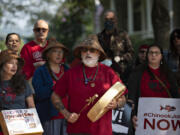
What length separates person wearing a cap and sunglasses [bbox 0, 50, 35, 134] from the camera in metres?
4.57

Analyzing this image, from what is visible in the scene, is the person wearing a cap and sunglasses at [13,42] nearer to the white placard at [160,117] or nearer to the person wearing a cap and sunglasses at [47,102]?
the person wearing a cap and sunglasses at [47,102]

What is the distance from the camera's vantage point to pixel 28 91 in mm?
4801

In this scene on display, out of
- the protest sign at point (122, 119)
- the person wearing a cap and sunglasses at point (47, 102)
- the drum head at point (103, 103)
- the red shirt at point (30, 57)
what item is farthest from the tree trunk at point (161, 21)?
the drum head at point (103, 103)

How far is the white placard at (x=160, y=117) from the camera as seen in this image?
4.90 meters

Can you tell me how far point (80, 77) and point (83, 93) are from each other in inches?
8.3

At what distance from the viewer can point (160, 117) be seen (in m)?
4.94

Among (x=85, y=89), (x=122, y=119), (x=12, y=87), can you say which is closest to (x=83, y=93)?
(x=85, y=89)

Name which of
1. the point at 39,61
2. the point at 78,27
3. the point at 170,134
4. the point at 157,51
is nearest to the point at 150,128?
the point at 170,134

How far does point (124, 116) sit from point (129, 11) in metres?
15.4

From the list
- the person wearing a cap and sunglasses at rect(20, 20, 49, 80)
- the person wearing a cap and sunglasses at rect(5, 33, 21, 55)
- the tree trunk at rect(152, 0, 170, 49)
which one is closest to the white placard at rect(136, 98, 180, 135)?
the person wearing a cap and sunglasses at rect(20, 20, 49, 80)

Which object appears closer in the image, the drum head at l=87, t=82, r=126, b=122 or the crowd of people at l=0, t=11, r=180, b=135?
the drum head at l=87, t=82, r=126, b=122

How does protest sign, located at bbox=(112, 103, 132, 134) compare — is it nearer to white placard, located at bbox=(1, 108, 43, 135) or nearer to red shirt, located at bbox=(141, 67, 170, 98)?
red shirt, located at bbox=(141, 67, 170, 98)

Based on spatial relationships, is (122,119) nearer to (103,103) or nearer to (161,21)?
(103,103)

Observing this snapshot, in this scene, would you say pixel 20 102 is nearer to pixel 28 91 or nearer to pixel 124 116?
pixel 28 91
